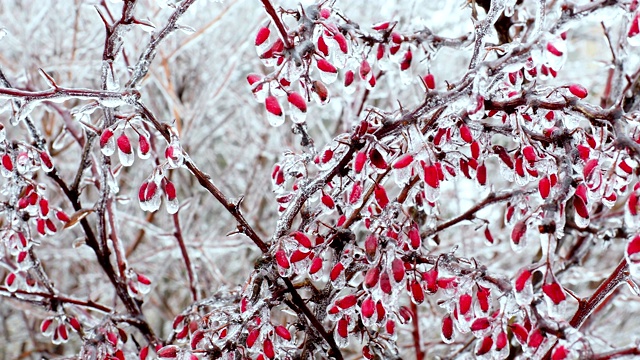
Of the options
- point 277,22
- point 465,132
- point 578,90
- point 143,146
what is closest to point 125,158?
point 143,146

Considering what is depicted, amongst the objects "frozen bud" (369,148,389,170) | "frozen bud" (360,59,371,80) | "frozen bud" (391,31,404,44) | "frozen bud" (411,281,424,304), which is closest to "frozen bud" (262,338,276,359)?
"frozen bud" (411,281,424,304)

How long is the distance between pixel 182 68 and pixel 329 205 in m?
3.18

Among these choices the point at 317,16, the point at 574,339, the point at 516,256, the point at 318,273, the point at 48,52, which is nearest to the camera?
the point at 574,339

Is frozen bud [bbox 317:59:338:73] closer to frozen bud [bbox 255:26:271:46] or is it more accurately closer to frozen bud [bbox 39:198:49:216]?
frozen bud [bbox 255:26:271:46]

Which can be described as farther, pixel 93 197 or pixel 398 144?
pixel 93 197

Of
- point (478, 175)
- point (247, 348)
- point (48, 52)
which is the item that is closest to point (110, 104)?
point (247, 348)

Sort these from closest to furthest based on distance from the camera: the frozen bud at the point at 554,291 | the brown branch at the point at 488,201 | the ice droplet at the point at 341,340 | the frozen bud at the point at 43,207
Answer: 1. the frozen bud at the point at 554,291
2. the ice droplet at the point at 341,340
3. the brown branch at the point at 488,201
4. the frozen bud at the point at 43,207

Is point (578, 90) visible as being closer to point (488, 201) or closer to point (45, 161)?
point (488, 201)

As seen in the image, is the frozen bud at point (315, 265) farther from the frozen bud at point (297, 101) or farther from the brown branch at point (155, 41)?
the brown branch at point (155, 41)

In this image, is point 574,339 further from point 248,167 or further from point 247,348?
point 248,167

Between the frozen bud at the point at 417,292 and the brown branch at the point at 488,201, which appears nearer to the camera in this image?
A: the frozen bud at the point at 417,292

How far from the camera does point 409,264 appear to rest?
0.98m

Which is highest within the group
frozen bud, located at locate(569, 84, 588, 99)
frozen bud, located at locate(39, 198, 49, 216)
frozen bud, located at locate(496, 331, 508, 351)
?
frozen bud, located at locate(39, 198, 49, 216)

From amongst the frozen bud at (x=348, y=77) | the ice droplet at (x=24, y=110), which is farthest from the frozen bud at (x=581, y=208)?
the ice droplet at (x=24, y=110)
